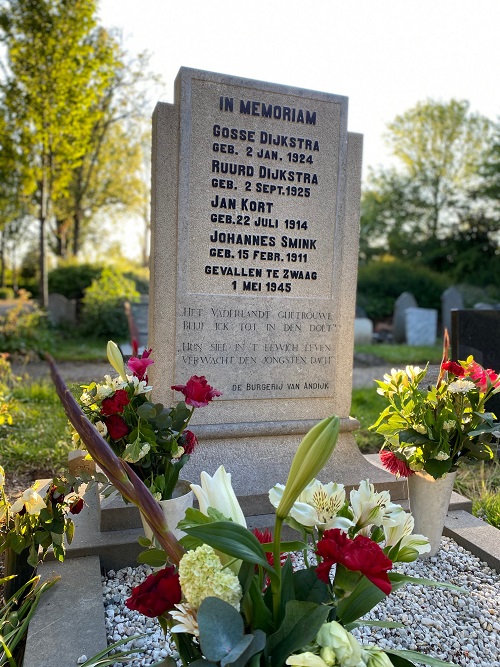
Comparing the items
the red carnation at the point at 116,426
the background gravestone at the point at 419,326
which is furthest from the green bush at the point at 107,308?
the red carnation at the point at 116,426

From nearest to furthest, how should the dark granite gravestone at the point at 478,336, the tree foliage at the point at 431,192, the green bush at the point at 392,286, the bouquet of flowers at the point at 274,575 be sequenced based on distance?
the bouquet of flowers at the point at 274,575 < the dark granite gravestone at the point at 478,336 < the green bush at the point at 392,286 < the tree foliage at the point at 431,192

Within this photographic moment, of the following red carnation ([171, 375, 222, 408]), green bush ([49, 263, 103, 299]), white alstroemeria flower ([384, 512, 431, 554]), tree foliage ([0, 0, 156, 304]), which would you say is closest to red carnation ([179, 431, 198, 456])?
red carnation ([171, 375, 222, 408])

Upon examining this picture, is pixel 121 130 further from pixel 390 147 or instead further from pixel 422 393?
pixel 422 393

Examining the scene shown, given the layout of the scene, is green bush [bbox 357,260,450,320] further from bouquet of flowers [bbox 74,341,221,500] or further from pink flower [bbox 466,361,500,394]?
bouquet of flowers [bbox 74,341,221,500]

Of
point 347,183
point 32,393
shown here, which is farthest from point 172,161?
point 32,393

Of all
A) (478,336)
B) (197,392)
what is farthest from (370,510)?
(478,336)

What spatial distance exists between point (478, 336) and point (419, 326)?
1034 cm

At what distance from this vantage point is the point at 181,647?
49.4 inches

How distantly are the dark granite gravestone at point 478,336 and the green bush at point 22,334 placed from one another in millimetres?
7741

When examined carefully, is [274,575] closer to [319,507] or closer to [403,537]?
[319,507]

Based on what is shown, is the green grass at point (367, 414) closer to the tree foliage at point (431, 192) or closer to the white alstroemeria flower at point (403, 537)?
the white alstroemeria flower at point (403, 537)

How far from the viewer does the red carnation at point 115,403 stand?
2.28m

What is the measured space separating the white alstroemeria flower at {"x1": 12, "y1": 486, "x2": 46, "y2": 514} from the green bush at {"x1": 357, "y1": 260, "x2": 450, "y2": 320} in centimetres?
1667

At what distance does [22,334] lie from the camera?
433 inches
